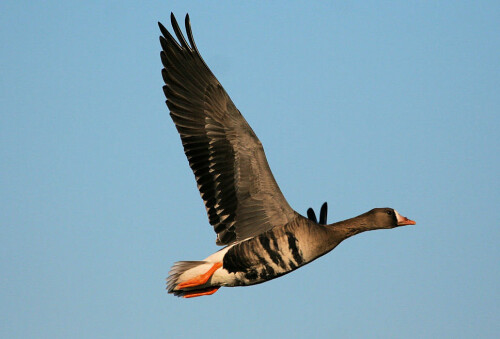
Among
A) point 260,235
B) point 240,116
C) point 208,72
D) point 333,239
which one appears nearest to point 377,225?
point 333,239

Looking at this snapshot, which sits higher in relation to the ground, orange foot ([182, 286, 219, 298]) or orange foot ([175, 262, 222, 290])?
orange foot ([175, 262, 222, 290])

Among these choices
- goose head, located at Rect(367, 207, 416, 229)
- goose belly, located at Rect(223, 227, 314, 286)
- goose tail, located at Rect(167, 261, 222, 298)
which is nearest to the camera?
goose belly, located at Rect(223, 227, 314, 286)

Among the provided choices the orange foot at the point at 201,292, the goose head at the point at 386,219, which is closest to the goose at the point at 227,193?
the orange foot at the point at 201,292

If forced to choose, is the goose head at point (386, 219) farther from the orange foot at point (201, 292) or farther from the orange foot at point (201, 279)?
the orange foot at point (201, 292)

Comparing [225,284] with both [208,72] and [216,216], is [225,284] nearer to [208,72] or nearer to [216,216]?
[216,216]

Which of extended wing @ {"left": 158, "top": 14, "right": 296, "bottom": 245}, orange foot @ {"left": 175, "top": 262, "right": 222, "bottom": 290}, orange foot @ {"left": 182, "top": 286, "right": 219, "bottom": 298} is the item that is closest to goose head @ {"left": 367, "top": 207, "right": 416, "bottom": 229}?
extended wing @ {"left": 158, "top": 14, "right": 296, "bottom": 245}

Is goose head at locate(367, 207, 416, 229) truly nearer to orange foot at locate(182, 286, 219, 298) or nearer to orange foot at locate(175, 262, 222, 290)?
orange foot at locate(175, 262, 222, 290)

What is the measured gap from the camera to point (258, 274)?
39.1ft

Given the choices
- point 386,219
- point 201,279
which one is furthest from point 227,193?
point 386,219

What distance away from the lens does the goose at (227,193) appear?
12023mm

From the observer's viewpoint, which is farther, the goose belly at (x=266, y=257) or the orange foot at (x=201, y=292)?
the orange foot at (x=201, y=292)

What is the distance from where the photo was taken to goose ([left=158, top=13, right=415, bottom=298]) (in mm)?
12023

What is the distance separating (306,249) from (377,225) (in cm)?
179

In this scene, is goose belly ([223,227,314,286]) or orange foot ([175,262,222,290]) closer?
goose belly ([223,227,314,286])
